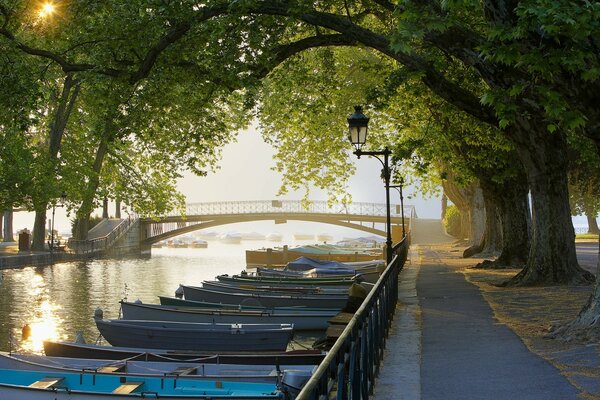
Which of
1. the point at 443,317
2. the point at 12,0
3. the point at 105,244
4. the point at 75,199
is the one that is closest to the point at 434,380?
the point at 443,317

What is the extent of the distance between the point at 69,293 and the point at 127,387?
73.1 feet

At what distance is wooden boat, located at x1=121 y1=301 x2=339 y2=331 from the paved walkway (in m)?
3.74

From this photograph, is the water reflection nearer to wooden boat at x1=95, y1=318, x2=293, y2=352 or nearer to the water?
the water

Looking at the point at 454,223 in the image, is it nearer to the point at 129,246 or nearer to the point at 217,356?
the point at 129,246

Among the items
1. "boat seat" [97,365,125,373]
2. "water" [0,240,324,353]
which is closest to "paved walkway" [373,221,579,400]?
"boat seat" [97,365,125,373]

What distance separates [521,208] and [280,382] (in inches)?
669

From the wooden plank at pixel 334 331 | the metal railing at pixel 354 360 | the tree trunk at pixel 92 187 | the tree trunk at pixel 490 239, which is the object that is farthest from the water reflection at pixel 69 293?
the tree trunk at pixel 490 239

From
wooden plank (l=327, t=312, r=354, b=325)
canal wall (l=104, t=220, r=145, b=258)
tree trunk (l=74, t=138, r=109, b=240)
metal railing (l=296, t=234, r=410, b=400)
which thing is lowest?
wooden plank (l=327, t=312, r=354, b=325)

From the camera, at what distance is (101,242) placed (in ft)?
202

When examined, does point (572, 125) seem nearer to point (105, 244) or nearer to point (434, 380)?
point (434, 380)

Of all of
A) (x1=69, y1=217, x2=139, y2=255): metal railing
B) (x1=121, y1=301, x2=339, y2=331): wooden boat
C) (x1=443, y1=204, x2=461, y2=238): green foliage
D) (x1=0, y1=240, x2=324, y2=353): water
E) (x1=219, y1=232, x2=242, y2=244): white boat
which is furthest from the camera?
(x1=219, y1=232, x2=242, y2=244): white boat

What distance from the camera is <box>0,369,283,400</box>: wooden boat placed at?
31.4ft

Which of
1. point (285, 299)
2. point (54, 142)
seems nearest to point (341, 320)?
point (285, 299)

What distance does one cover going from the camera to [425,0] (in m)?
12.4
